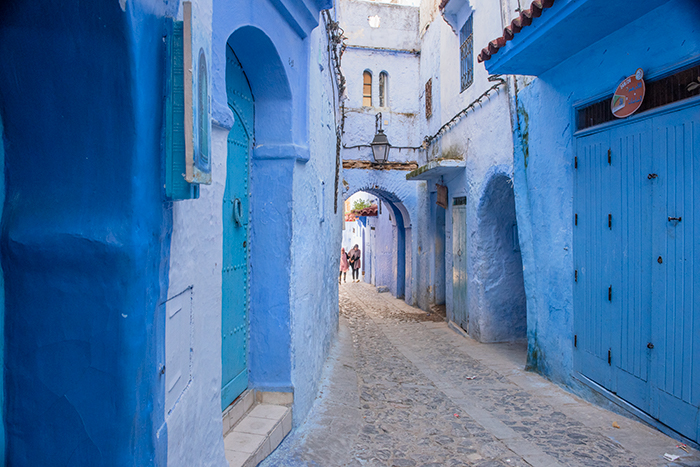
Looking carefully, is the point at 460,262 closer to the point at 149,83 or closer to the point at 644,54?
the point at 644,54

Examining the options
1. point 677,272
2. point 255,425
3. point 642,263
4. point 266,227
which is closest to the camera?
point 255,425

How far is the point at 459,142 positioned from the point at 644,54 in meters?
4.85

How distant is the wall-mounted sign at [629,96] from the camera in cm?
370

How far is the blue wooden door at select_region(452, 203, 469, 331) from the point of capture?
324 inches

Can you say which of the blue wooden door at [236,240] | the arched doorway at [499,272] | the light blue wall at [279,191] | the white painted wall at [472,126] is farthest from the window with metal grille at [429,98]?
the blue wooden door at [236,240]

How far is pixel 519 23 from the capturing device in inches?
170

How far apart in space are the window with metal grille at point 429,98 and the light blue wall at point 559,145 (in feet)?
16.4

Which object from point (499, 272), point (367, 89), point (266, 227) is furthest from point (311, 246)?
point (367, 89)

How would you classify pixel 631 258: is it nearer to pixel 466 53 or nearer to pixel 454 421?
pixel 454 421

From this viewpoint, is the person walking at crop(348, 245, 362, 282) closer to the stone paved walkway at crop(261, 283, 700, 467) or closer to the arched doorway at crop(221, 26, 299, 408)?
the stone paved walkway at crop(261, 283, 700, 467)

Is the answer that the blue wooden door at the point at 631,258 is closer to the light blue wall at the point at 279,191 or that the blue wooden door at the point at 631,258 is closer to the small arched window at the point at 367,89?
the light blue wall at the point at 279,191

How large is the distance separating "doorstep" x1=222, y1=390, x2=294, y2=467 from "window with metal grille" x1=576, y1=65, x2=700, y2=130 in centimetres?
363

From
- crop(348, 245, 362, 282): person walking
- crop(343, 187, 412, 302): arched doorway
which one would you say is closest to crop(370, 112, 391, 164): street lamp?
crop(343, 187, 412, 302): arched doorway

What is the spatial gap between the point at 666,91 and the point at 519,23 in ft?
4.79
